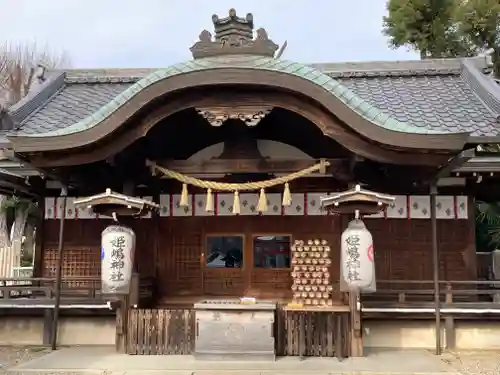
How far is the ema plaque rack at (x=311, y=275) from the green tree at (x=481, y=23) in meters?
13.1

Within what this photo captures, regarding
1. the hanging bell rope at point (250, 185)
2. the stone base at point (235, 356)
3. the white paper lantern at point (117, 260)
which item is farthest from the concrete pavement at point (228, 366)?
the hanging bell rope at point (250, 185)

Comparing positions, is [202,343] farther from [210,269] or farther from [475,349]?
[475,349]

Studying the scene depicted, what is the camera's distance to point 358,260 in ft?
27.5

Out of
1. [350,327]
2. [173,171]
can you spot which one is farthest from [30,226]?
[350,327]

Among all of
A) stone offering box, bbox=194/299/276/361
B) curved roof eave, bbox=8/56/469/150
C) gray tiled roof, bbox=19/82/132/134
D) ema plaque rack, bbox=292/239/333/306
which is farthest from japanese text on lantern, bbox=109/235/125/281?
gray tiled roof, bbox=19/82/132/134

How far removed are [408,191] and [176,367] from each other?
6.20 metres

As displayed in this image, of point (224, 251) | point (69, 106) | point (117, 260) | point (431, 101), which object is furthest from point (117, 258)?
point (431, 101)

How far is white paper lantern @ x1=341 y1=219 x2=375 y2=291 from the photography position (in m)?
8.35

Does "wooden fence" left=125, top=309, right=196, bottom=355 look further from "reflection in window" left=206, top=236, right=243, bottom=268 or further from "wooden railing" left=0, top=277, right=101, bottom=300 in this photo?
"reflection in window" left=206, top=236, right=243, bottom=268

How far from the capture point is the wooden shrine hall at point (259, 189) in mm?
8773

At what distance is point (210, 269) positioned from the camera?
11.2 m

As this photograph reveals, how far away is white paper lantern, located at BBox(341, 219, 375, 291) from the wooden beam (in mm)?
1674

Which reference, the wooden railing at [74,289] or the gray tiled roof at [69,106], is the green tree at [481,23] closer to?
the gray tiled roof at [69,106]

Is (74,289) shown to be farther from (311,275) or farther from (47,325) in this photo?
(311,275)
